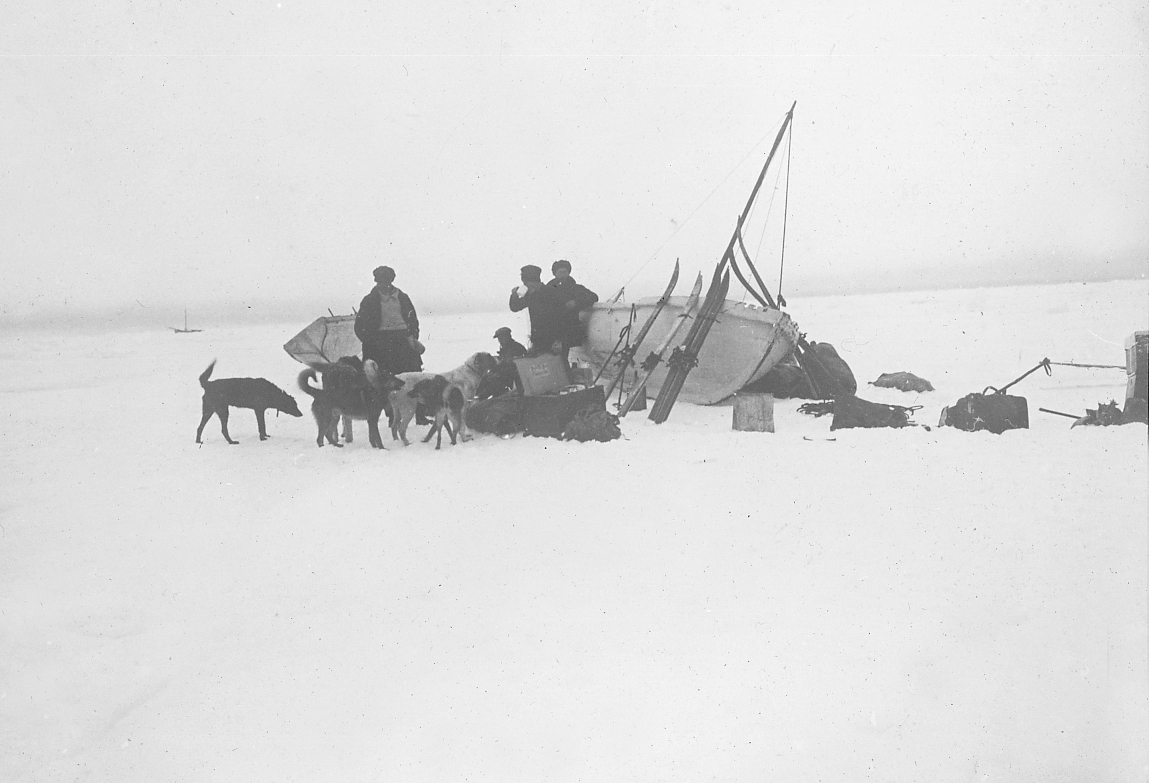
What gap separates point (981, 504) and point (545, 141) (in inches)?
93.7

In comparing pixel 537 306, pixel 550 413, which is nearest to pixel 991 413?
pixel 550 413

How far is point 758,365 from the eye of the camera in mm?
5008

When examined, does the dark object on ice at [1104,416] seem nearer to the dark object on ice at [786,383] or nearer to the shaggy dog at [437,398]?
the dark object on ice at [786,383]

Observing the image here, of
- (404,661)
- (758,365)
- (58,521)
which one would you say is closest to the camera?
(404,661)

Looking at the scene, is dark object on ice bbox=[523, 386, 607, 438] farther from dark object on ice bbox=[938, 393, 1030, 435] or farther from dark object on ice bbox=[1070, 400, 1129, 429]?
dark object on ice bbox=[1070, 400, 1129, 429]

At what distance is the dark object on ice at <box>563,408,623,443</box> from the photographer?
3965mm

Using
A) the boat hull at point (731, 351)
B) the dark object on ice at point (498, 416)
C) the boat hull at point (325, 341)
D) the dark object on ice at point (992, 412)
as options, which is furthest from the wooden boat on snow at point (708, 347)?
the boat hull at point (325, 341)

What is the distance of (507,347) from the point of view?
4648 millimetres

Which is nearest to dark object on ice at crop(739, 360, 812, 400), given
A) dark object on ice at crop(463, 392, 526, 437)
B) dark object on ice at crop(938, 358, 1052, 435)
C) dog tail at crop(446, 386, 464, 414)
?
dark object on ice at crop(938, 358, 1052, 435)

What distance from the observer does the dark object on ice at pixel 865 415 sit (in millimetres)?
4234

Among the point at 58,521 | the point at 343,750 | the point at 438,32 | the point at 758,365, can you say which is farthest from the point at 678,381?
the point at 58,521

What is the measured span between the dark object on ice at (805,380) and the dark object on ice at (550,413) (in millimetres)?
1739

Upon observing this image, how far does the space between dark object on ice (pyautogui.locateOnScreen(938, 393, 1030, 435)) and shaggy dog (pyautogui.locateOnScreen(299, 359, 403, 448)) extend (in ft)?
10.3

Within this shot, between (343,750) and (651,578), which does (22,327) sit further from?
(651,578)
